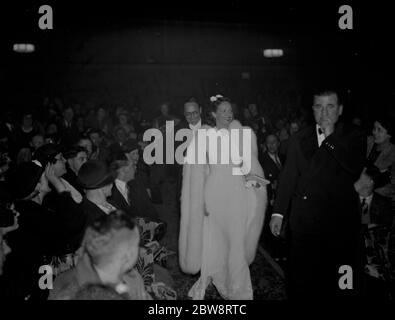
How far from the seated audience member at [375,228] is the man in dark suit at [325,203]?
32cm

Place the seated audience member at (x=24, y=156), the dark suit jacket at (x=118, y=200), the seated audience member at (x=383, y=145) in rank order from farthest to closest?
the seated audience member at (x=24, y=156), the seated audience member at (x=383, y=145), the dark suit jacket at (x=118, y=200)

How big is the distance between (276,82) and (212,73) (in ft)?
8.08

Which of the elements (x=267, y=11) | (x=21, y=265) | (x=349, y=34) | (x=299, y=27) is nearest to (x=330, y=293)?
(x=21, y=265)

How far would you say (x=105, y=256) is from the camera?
5.38 feet

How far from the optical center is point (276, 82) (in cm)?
1393

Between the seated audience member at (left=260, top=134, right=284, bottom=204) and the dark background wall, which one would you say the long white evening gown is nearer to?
the seated audience member at (left=260, top=134, right=284, bottom=204)

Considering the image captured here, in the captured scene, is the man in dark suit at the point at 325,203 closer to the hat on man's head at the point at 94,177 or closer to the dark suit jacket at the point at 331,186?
the dark suit jacket at the point at 331,186

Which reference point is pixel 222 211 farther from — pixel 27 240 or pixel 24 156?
pixel 24 156

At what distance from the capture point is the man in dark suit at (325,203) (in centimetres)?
288

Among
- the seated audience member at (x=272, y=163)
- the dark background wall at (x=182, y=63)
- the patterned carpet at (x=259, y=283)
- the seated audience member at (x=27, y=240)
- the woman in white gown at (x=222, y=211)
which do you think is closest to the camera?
the seated audience member at (x=27, y=240)

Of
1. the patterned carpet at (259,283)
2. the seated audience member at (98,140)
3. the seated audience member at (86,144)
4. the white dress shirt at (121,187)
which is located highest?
the seated audience member at (98,140)

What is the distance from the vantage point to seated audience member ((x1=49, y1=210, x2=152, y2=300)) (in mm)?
1642

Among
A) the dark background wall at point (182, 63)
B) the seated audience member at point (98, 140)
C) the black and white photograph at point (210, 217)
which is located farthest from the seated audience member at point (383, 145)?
the dark background wall at point (182, 63)

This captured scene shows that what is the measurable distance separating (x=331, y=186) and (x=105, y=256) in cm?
193
